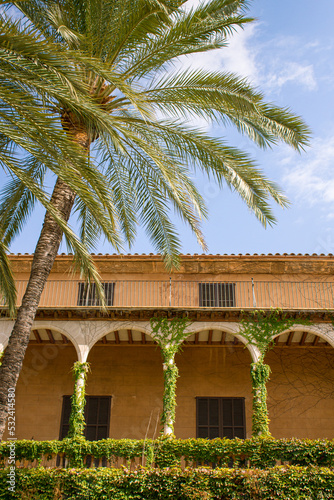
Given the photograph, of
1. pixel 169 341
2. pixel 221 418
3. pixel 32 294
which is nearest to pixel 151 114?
pixel 32 294

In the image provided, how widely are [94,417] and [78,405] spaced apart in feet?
7.96

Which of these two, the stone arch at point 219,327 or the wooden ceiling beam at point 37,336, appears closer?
the stone arch at point 219,327

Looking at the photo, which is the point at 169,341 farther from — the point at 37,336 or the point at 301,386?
the point at 301,386

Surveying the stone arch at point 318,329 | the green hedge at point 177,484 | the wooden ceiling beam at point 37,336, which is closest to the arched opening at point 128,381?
the wooden ceiling beam at point 37,336

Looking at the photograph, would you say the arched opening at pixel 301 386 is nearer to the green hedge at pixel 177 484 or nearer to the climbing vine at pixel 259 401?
the climbing vine at pixel 259 401

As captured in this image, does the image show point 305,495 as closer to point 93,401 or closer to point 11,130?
point 93,401

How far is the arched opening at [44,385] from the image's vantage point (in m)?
16.9

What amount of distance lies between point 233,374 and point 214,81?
935 centimetres

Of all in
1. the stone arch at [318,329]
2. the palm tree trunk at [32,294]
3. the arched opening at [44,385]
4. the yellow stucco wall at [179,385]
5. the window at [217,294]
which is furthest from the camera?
the window at [217,294]

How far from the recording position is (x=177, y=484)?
12328 mm

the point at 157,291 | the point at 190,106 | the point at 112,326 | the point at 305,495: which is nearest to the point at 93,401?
the point at 112,326

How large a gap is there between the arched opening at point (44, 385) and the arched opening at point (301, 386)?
629 centimetres

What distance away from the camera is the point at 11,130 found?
8906 mm

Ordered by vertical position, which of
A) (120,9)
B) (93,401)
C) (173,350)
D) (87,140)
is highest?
(120,9)
